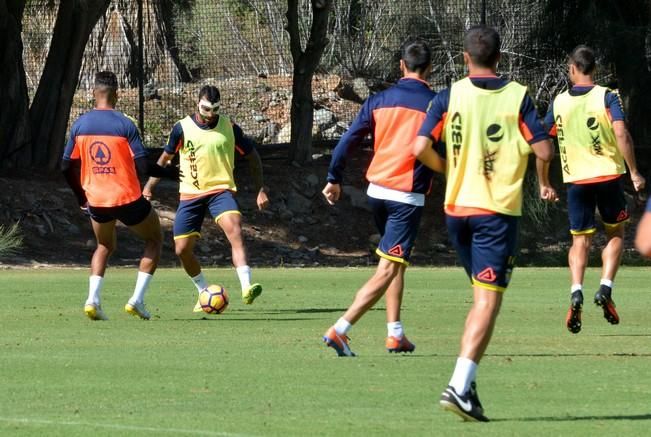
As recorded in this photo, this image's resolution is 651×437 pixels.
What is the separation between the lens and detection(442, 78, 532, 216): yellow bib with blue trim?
26.7 ft

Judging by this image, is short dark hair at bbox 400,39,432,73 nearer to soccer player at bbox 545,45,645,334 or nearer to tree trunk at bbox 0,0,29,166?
soccer player at bbox 545,45,645,334

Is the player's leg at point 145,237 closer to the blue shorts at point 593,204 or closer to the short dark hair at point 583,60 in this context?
the blue shorts at point 593,204

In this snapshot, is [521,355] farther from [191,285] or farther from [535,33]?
[535,33]

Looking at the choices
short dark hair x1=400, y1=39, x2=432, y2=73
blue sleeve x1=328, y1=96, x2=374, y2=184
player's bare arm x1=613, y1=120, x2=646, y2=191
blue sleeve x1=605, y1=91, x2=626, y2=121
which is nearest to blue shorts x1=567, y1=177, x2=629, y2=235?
player's bare arm x1=613, y1=120, x2=646, y2=191

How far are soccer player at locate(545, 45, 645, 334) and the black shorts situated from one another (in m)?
3.87

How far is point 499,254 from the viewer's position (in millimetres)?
8047

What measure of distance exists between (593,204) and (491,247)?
561 centimetres

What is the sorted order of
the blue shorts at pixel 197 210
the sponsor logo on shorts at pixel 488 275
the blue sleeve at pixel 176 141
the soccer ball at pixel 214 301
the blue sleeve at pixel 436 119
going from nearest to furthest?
1. the sponsor logo on shorts at pixel 488 275
2. the blue sleeve at pixel 436 119
3. the soccer ball at pixel 214 301
4. the blue shorts at pixel 197 210
5. the blue sleeve at pixel 176 141

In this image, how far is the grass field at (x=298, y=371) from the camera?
7758 mm

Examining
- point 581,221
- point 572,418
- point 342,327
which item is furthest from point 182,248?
point 572,418

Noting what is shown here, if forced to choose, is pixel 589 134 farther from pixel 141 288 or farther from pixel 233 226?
pixel 141 288

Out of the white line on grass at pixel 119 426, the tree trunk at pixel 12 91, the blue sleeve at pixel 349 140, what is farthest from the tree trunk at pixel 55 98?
the white line on grass at pixel 119 426

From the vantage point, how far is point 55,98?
92.2 ft

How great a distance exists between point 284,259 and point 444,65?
746 cm
